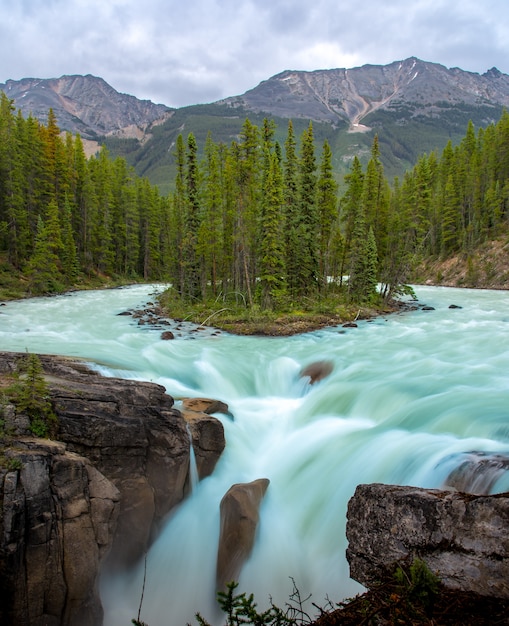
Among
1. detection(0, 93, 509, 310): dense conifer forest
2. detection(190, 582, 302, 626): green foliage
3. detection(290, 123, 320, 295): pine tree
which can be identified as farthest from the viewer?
detection(290, 123, 320, 295): pine tree

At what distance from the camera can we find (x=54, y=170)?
51.1 meters

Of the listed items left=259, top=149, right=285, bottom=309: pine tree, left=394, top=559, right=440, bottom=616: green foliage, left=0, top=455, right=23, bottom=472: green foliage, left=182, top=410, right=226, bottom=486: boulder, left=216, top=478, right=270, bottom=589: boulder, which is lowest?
left=216, top=478, right=270, bottom=589: boulder

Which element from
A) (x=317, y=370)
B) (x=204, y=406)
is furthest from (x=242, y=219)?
(x=204, y=406)

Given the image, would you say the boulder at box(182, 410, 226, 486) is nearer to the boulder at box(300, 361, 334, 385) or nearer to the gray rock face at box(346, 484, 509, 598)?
the gray rock face at box(346, 484, 509, 598)

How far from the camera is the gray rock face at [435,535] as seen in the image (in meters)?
3.90

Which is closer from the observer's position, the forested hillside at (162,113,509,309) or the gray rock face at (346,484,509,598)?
the gray rock face at (346,484,509,598)

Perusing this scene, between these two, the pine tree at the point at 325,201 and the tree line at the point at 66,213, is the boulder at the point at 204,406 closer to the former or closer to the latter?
the pine tree at the point at 325,201

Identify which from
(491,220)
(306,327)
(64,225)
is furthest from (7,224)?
(491,220)

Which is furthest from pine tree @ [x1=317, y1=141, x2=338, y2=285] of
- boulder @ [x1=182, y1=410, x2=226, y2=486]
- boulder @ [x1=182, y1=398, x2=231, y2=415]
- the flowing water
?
boulder @ [x1=182, y1=410, x2=226, y2=486]

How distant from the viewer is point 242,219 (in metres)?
28.5

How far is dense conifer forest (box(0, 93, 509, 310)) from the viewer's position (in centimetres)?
3059

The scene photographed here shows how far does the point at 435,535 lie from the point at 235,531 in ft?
16.0

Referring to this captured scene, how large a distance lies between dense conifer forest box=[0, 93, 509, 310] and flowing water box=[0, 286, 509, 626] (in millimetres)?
10938

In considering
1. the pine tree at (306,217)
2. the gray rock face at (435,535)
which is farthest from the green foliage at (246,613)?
the pine tree at (306,217)
